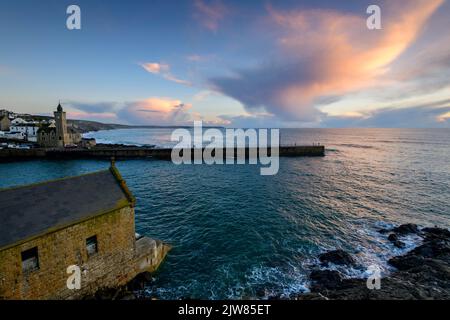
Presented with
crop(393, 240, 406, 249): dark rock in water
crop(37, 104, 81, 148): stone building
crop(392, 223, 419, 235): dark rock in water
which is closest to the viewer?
crop(393, 240, 406, 249): dark rock in water

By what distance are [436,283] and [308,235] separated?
29.2ft

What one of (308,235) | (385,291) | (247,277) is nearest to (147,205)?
(247,277)

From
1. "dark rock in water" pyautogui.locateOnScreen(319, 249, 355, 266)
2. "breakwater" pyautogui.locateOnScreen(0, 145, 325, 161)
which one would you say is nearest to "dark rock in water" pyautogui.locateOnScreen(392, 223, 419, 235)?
"dark rock in water" pyautogui.locateOnScreen(319, 249, 355, 266)

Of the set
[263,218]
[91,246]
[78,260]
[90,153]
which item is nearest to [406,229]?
[263,218]

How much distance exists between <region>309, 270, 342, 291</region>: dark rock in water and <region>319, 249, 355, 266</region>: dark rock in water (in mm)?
1618

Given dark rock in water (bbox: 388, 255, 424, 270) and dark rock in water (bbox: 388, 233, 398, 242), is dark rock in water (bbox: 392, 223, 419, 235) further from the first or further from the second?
dark rock in water (bbox: 388, 255, 424, 270)

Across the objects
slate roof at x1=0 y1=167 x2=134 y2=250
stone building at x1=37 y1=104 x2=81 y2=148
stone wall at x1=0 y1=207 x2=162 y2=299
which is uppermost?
stone building at x1=37 y1=104 x2=81 y2=148

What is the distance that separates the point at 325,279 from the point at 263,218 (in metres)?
9.59

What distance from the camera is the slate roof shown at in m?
9.73

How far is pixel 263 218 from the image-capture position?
23.8 meters

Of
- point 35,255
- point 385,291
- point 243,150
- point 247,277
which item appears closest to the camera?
point 35,255

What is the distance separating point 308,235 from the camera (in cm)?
2066

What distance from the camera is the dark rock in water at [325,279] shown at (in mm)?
14141
